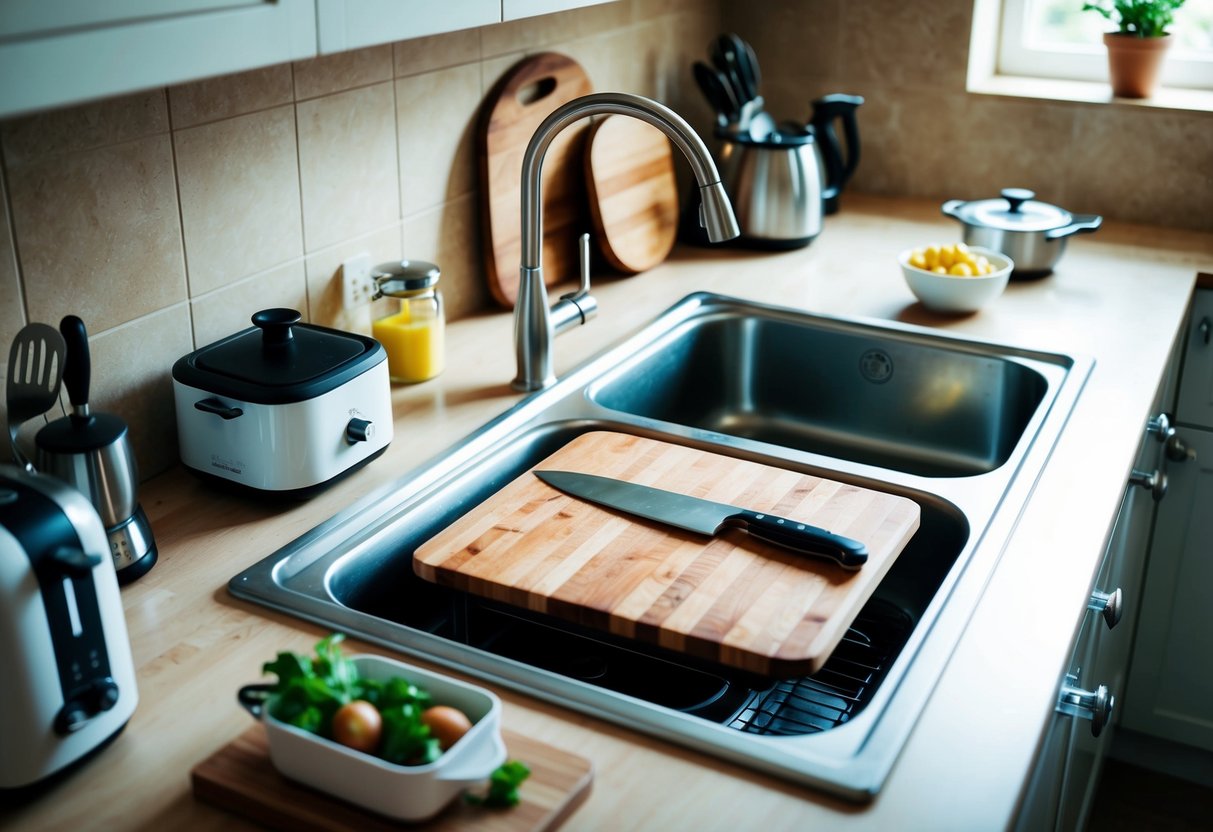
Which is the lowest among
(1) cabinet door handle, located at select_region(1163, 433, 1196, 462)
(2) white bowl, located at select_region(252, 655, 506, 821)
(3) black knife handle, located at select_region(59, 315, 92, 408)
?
(1) cabinet door handle, located at select_region(1163, 433, 1196, 462)

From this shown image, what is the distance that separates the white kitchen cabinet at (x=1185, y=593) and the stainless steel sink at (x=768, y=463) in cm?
47

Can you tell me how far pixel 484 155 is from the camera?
1.79 metres

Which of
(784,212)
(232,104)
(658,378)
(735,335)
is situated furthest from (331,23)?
(784,212)

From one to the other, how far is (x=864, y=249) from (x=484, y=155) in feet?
2.52

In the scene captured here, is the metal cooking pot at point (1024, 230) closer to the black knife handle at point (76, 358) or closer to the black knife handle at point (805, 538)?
the black knife handle at point (805, 538)

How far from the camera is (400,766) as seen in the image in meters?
0.81

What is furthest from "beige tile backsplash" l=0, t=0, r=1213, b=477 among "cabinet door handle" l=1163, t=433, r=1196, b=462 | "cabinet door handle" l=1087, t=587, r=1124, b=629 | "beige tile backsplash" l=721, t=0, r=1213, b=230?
"cabinet door handle" l=1087, t=587, r=1124, b=629

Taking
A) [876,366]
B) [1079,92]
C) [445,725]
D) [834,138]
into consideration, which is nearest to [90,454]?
[445,725]

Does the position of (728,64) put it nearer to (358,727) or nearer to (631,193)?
(631,193)

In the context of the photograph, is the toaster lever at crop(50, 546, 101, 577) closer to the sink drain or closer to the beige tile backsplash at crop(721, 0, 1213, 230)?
the sink drain

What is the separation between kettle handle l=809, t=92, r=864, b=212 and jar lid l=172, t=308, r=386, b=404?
1.21 meters

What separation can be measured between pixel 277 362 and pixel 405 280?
29 cm

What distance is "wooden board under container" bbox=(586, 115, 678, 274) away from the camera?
1.98 m

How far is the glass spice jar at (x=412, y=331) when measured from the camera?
1586 mm
